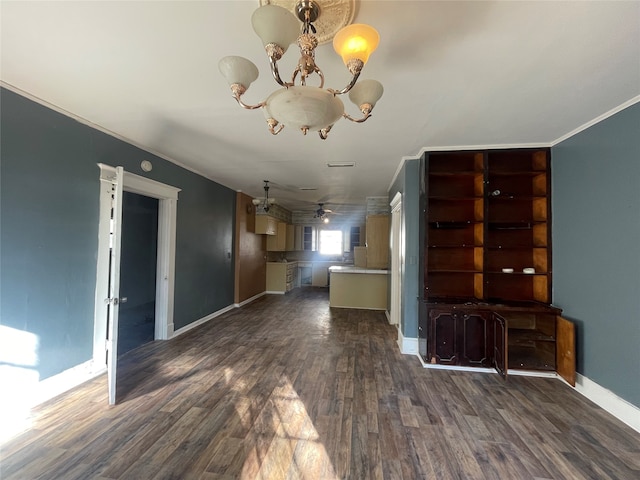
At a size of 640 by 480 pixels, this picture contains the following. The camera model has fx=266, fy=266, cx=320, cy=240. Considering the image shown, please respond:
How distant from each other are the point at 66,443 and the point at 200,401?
86cm

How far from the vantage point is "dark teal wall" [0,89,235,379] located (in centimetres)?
211

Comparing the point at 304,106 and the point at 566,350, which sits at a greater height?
the point at 304,106

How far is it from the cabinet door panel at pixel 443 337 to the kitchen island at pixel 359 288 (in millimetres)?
2597

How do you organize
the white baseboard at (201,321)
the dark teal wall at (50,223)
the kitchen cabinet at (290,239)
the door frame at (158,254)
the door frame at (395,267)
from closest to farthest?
the dark teal wall at (50,223), the door frame at (158,254), the white baseboard at (201,321), the door frame at (395,267), the kitchen cabinet at (290,239)

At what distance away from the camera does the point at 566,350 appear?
2629 millimetres

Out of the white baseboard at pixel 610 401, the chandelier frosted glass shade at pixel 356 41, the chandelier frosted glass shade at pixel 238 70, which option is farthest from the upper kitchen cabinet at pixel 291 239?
the chandelier frosted glass shade at pixel 356 41

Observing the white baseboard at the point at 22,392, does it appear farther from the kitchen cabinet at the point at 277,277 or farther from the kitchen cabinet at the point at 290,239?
the kitchen cabinet at the point at 290,239

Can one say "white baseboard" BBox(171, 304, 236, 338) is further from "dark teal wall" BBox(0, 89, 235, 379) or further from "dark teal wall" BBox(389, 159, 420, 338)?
"dark teal wall" BBox(389, 159, 420, 338)

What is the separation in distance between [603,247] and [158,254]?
201 inches

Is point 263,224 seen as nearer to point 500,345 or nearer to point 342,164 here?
point 342,164

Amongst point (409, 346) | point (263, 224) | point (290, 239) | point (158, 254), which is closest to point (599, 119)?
point (409, 346)

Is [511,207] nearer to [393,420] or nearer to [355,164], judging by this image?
[355,164]

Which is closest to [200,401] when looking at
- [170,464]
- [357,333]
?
[170,464]

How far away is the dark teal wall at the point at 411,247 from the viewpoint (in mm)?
3441
